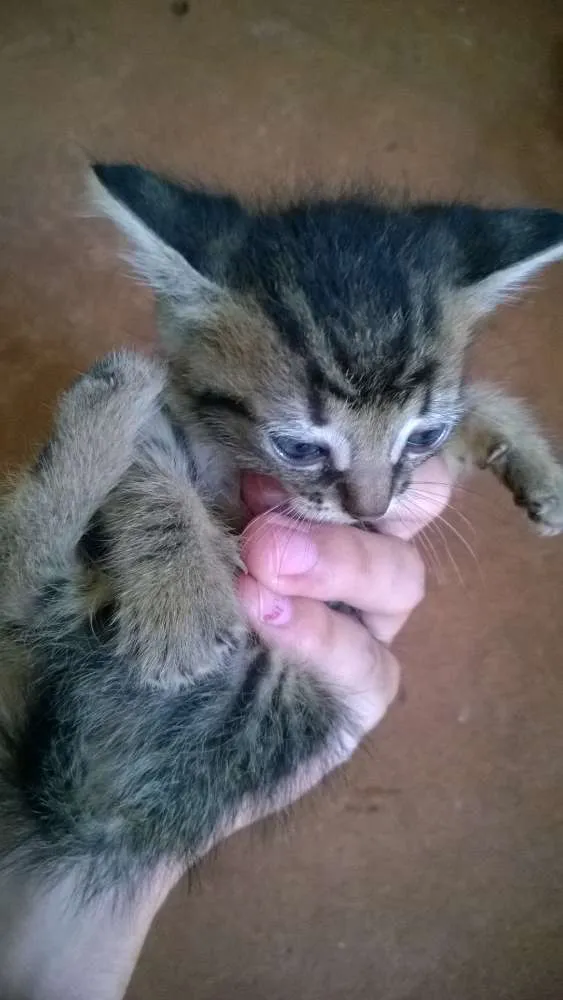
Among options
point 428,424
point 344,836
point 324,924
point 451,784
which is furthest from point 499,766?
point 428,424

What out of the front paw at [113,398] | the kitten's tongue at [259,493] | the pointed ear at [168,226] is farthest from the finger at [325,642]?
the pointed ear at [168,226]

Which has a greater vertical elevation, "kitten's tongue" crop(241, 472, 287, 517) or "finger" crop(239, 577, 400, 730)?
"kitten's tongue" crop(241, 472, 287, 517)

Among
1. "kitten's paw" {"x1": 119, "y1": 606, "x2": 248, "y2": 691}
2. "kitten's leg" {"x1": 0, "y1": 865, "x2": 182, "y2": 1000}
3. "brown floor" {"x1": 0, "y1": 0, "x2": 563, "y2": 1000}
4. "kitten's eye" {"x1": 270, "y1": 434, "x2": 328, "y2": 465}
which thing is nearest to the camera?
"kitten's paw" {"x1": 119, "y1": 606, "x2": 248, "y2": 691}

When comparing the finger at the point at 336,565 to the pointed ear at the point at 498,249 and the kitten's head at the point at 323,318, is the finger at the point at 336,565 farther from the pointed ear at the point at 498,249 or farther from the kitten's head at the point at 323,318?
the pointed ear at the point at 498,249

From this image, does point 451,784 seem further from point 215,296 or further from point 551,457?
point 215,296

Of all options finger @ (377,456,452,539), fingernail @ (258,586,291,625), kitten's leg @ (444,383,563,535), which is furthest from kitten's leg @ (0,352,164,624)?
kitten's leg @ (444,383,563,535)

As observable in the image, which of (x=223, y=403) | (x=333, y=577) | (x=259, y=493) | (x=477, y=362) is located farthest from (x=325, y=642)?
(x=477, y=362)

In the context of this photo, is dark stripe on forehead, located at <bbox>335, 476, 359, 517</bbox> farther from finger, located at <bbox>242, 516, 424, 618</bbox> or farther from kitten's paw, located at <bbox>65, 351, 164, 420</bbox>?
kitten's paw, located at <bbox>65, 351, 164, 420</bbox>
